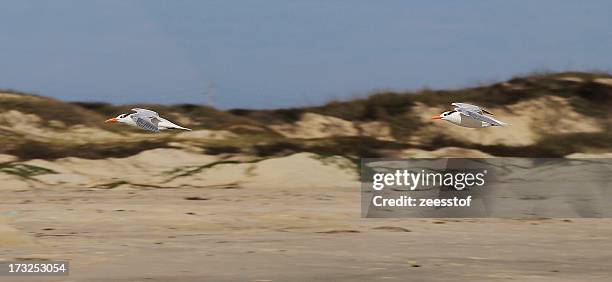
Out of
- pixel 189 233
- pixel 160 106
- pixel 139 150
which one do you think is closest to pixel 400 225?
pixel 189 233

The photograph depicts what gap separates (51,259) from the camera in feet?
36.3

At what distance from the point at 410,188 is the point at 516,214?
11.6ft

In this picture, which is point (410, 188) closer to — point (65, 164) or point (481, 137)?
point (65, 164)
